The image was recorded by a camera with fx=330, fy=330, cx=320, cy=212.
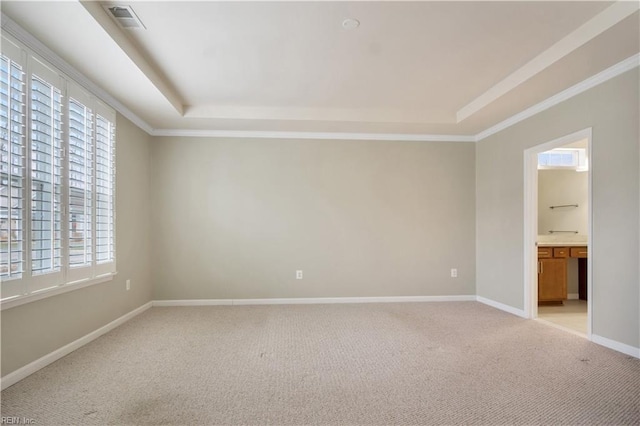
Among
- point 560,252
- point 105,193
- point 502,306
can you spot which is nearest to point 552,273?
point 560,252

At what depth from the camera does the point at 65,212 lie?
109 inches

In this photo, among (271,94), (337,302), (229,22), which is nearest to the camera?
(229,22)

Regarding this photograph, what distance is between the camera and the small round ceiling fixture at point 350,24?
236 centimetres

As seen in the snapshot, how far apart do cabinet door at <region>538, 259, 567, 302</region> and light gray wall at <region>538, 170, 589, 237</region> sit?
2.78 ft

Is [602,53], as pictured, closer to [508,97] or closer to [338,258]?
[508,97]

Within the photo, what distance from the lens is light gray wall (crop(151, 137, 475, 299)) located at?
15.2 feet

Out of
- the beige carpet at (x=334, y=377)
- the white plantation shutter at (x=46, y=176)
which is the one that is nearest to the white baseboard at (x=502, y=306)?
the beige carpet at (x=334, y=377)

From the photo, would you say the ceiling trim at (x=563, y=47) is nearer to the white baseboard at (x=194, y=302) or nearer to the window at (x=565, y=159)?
the window at (x=565, y=159)

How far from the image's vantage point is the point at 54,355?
267 centimetres

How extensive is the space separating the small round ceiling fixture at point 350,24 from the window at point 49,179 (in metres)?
2.26

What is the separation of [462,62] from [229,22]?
2050 mm

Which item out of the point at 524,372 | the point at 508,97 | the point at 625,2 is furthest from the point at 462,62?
the point at 524,372

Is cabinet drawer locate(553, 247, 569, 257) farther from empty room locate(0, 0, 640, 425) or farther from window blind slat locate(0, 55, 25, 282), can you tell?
window blind slat locate(0, 55, 25, 282)

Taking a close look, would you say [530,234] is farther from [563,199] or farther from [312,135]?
[312,135]
